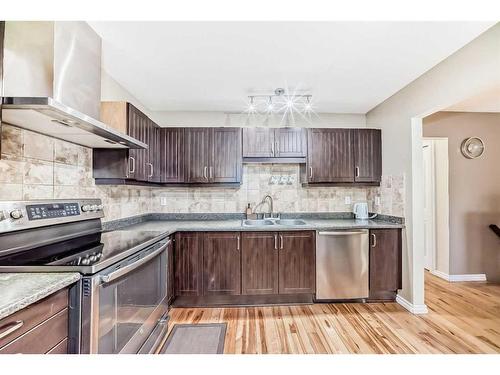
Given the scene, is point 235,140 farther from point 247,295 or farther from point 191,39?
point 247,295

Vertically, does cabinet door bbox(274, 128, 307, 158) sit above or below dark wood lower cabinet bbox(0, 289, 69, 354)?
above

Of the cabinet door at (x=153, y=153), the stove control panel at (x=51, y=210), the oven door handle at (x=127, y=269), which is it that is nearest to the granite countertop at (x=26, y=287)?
the oven door handle at (x=127, y=269)

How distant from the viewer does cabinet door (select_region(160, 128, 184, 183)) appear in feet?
10.5

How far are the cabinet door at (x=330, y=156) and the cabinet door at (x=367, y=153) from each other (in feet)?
0.30

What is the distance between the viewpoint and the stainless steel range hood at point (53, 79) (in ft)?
3.89

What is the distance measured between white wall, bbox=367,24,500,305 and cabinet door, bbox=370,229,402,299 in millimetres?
87

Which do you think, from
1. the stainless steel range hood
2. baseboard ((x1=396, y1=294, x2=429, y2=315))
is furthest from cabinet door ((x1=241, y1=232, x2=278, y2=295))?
the stainless steel range hood

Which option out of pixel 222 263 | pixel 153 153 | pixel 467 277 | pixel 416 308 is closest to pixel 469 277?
pixel 467 277

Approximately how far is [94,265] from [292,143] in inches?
102

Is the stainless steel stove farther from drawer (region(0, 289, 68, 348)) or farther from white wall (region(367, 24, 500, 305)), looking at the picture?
white wall (region(367, 24, 500, 305))

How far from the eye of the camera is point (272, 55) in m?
2.10

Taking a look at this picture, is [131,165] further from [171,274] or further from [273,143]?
[273,143]

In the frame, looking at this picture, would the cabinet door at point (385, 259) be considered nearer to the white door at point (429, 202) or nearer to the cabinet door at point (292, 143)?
the cabinet door at point (292, 143)

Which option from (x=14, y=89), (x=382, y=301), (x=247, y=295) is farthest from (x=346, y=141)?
(x=14, y=89)
